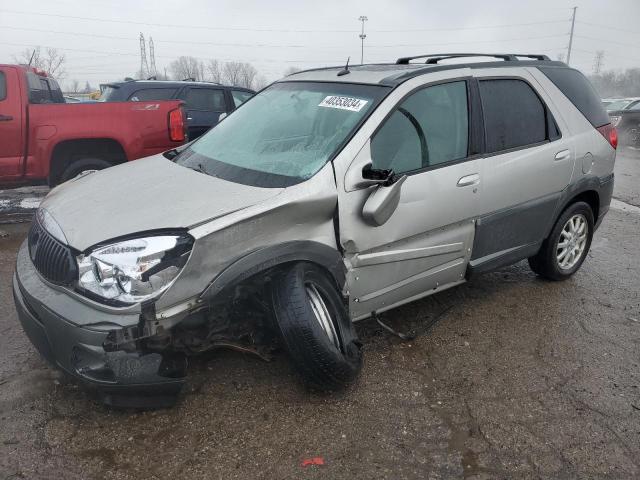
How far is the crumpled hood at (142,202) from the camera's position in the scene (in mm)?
2455

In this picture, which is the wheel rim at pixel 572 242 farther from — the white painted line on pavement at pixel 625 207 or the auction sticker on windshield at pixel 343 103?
the white painted line on pavement at pixel 625 207

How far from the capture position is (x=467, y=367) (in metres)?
3.19

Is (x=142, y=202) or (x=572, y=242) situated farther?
(x=572, y=242)

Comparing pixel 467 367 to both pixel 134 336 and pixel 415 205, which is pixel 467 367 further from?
pixel 134 336

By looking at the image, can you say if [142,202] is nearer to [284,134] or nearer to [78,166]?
[284,134]

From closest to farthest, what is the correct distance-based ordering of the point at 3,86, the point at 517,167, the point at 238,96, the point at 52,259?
the point at 52,259, the point at 517,167, the point at 3,86, the point at 238,96

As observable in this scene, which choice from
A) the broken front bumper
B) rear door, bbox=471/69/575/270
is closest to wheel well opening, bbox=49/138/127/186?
the broken front bumper

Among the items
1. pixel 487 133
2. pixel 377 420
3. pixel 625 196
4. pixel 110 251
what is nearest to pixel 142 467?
pixel 110 251

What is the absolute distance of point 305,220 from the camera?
2.71 m

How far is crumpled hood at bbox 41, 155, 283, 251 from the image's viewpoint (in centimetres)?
246

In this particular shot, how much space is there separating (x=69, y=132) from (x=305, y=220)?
14.0 ft

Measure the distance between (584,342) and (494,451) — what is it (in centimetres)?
146

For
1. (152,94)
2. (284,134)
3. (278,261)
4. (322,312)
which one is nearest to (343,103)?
(284,134)

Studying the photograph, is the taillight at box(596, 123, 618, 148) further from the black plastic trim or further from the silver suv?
the black plastic trim
